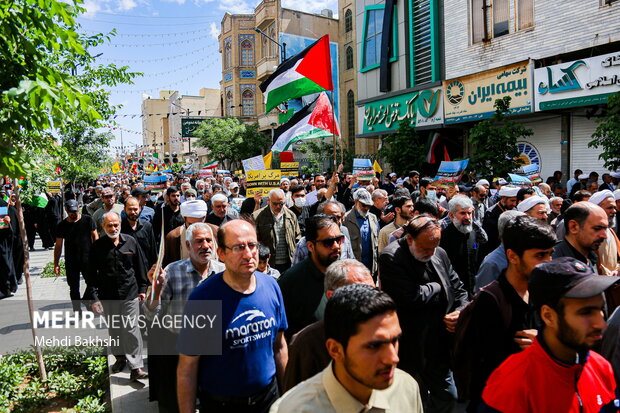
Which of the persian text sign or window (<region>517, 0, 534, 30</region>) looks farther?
window (<region>517, 0, 534, 30</region>)

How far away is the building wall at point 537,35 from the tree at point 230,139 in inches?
901

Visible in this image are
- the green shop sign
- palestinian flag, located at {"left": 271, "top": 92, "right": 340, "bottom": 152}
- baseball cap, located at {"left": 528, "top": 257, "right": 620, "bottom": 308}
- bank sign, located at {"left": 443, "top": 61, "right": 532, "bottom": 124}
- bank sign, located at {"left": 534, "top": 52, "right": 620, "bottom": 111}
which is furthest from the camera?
the green shop sign

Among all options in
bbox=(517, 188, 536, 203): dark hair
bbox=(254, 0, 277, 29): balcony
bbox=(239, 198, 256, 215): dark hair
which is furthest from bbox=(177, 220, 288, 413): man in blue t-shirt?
bbox=(254, 0, 277, 29): balcony

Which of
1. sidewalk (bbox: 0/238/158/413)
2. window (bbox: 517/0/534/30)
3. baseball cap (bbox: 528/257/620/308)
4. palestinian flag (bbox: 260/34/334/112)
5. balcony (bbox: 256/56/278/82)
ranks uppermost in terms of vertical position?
balcony (bbox: 256/56/278/82)

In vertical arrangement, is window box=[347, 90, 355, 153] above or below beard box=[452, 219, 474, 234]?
above

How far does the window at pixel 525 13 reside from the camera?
55.6ft

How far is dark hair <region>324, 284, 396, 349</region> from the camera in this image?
1.81m

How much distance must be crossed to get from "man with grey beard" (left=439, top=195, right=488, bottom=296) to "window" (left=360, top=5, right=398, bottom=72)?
21251mm

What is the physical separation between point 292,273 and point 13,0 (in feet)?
→ 9.10

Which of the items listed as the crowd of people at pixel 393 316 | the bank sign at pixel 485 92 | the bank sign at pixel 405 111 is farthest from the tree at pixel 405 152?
the crowd of people at pixel 393 316

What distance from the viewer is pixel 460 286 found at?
410cm

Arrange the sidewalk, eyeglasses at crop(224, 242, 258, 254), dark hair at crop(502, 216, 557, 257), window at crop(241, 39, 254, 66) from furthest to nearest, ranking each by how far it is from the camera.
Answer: window at crop(241, 39, 254, 66)
the sidewalk
eyeglasses at crop(224, 242, 258, 254)
dark hair at crop(502, 216, 557, 257)

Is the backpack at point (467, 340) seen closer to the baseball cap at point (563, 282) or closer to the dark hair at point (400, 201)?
the baseball cap at point (563, 282)

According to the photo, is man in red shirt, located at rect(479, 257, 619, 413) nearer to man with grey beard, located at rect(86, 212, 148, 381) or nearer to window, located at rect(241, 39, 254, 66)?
man with grey beard, located at rect(86, 212, 148, 381)
